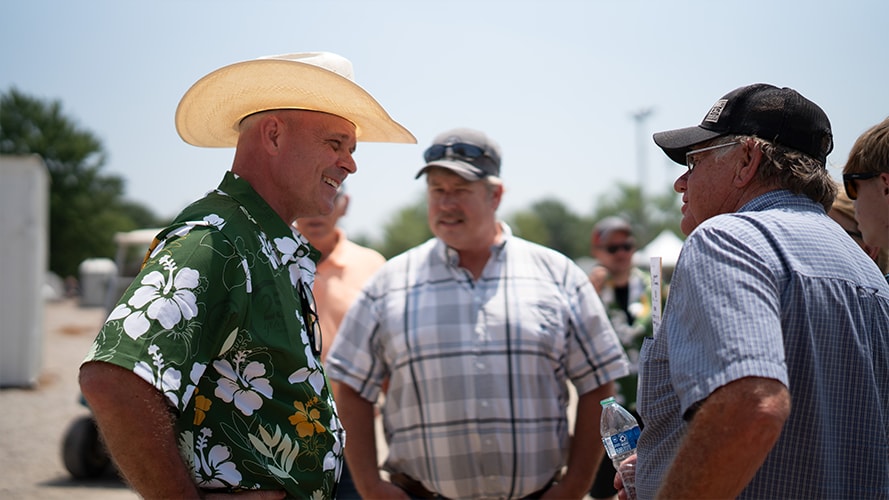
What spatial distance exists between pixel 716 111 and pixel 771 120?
0.14m

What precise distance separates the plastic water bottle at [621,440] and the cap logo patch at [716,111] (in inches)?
35.1

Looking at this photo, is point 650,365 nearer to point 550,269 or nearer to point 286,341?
point 286,341

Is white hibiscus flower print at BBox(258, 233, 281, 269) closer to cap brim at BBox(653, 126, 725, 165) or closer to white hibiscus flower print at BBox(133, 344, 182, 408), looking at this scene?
white hibiscus flower print at BBox(133, 344, 182, 408)

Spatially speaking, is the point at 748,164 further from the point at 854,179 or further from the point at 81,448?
the point at 81,448

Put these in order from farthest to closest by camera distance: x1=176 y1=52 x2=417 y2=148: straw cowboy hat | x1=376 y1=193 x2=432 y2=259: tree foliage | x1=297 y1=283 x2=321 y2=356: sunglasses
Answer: x1=376 y1=193 x2=432 y2=259: tree foliage
x1=176 y1=52 x2=417 y2=148: straw cowboy hat
x1=297 y1=283 x2=321 y2=356: sunglasses

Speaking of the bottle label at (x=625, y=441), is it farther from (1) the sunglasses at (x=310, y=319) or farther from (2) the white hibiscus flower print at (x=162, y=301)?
(2) the white hibiscus flower print at (x=162, y=301)

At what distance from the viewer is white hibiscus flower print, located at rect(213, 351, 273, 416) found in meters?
2.09

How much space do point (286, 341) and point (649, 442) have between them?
997mm

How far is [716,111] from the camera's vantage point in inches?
81.2

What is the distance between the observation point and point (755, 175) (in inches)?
78.7

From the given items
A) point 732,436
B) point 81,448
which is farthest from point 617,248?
point 81,448

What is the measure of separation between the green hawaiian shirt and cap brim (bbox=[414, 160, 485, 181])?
145 centimetres

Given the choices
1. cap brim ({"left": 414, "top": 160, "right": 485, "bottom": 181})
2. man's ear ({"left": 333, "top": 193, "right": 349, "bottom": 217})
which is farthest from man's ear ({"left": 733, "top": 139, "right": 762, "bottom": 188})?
man's ear ({"left": 333, "top": 193, "right": 349, "bottom": 217})

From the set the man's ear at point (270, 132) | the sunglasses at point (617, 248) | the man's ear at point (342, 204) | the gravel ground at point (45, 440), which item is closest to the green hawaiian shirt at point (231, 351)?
the man's ear at point (270, 132)
